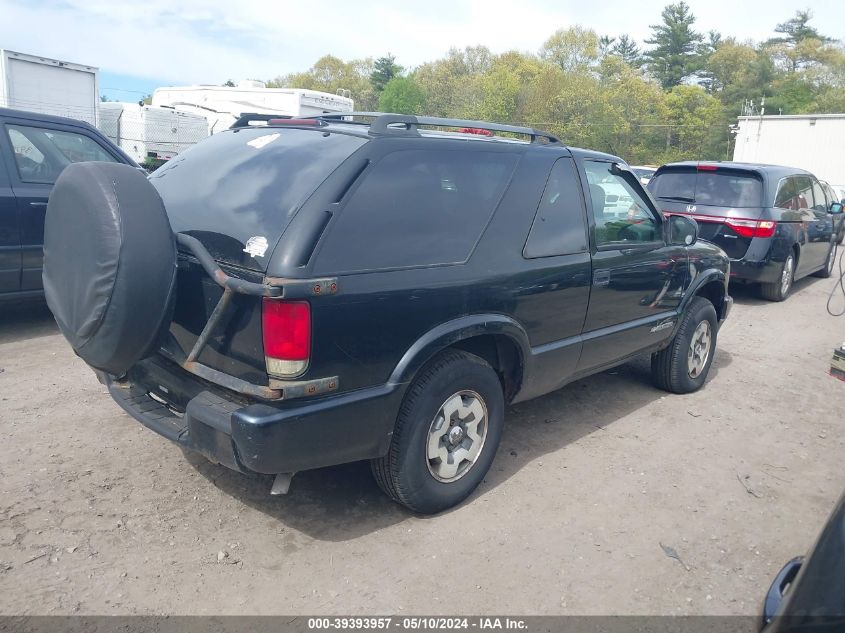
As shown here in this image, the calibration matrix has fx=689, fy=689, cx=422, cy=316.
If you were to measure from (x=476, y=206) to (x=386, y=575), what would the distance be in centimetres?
186

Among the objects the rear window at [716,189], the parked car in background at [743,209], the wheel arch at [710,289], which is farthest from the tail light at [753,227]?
the wheel arch at [710,289]

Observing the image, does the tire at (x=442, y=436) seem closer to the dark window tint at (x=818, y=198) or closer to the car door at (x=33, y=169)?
the car door at (x=33, y=169)

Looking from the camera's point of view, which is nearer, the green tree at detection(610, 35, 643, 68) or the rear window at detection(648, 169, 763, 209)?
the rear window at detection(648, 169, 763, 209)

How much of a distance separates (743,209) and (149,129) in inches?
505

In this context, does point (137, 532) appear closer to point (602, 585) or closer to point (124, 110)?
point (602, 585)

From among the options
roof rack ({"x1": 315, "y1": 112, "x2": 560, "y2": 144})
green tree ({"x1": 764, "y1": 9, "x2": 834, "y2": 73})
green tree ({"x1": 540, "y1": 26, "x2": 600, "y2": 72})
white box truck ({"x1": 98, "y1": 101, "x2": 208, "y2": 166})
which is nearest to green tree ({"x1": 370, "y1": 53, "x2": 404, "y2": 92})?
green tree ({"x1": 540, "y1": 26, "x2": 600, "y2": 72})

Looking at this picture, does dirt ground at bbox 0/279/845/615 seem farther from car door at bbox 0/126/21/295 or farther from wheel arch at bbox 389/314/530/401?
car door at bbox 0/126/21/295

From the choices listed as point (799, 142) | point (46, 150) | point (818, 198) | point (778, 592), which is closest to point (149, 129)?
point (46, 150)

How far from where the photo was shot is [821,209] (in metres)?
10.9

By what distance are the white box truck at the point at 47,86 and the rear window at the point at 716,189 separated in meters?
12.3

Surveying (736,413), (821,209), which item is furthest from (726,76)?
(736,413)

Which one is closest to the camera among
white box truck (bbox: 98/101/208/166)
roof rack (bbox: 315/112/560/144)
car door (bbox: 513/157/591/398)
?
roof rack (bbox: 315/112/560/144)

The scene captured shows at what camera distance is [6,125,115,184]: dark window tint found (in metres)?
5.98

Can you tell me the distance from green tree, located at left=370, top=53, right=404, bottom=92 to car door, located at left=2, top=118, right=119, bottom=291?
210 ft
